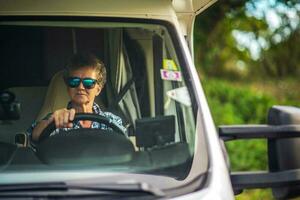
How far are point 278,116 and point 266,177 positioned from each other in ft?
1.07

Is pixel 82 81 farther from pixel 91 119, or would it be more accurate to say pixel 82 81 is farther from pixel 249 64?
pixel 249 64

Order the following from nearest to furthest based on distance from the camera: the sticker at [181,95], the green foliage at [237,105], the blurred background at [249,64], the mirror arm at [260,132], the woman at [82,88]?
the mirror arm at [260,132] → the sticker at [181,95] → the woman at [82,88] → the blurred background at [249,64] → the green foliage at [237,105]

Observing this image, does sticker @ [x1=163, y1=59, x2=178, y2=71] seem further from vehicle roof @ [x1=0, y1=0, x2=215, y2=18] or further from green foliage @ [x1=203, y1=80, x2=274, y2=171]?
green foliage @ [x1=203, y1=80, x2=274, y2=171]

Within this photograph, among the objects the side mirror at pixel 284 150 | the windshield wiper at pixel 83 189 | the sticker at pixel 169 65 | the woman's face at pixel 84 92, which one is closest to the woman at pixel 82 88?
the woman's face at pixel 84 92

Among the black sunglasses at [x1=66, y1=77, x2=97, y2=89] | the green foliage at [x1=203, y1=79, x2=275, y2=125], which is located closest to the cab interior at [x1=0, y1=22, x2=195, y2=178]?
the black sunglasses at [x1=66, y1=77, x2=97, y2=89]

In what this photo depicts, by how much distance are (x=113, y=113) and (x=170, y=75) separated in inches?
19.6

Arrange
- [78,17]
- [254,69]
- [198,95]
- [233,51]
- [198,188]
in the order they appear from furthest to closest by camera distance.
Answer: [254,69]
[233,51]
[78,17]
[198,95]
[198,188]

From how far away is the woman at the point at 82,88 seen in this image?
15.3ft

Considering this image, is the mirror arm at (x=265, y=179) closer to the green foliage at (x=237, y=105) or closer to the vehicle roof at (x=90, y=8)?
the vehicle roof at (x=90, y=8)

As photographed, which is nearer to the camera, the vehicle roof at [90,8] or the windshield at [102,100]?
the windshield at [102,100]

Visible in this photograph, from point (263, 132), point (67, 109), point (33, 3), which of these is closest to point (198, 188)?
point (263, 132)

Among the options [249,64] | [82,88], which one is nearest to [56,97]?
[82,88]

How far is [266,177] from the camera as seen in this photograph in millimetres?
4078

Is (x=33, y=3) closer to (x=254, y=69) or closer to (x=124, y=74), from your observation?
(x=124, y=74)
